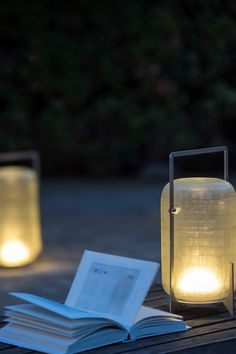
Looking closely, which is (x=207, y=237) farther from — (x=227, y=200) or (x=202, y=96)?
(x=202, y=96)

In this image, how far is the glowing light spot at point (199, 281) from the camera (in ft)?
10.2

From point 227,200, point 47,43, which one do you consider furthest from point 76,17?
point 227,200

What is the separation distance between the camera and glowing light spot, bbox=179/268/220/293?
3.10 m

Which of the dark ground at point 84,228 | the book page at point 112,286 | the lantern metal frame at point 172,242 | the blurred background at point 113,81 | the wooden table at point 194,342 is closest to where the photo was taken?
the wooden table at point 194,342

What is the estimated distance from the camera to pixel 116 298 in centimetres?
294

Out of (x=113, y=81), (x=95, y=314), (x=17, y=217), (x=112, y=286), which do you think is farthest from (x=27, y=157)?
(x=95, y=314)

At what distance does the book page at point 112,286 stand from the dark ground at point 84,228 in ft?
6.10

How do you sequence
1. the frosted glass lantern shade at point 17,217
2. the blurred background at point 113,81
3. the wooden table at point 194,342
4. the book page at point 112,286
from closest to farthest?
the wooden table at point 194,342, the book page at point 112,286, the frosted glass lantern shade at point 17,217, the blurred background at point 113,81

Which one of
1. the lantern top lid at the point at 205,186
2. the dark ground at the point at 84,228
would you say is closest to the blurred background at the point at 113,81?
the dark ground at the point at 84,228

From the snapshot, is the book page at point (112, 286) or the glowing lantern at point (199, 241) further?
the glowing lantern at point (199, 241)

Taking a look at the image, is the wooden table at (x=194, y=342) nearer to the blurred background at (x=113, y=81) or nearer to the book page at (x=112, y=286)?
the book page at (x=112, y=286)

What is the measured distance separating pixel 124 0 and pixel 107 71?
33.7 inches

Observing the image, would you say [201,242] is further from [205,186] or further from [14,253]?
[14,253]

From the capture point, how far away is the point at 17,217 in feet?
19.6
